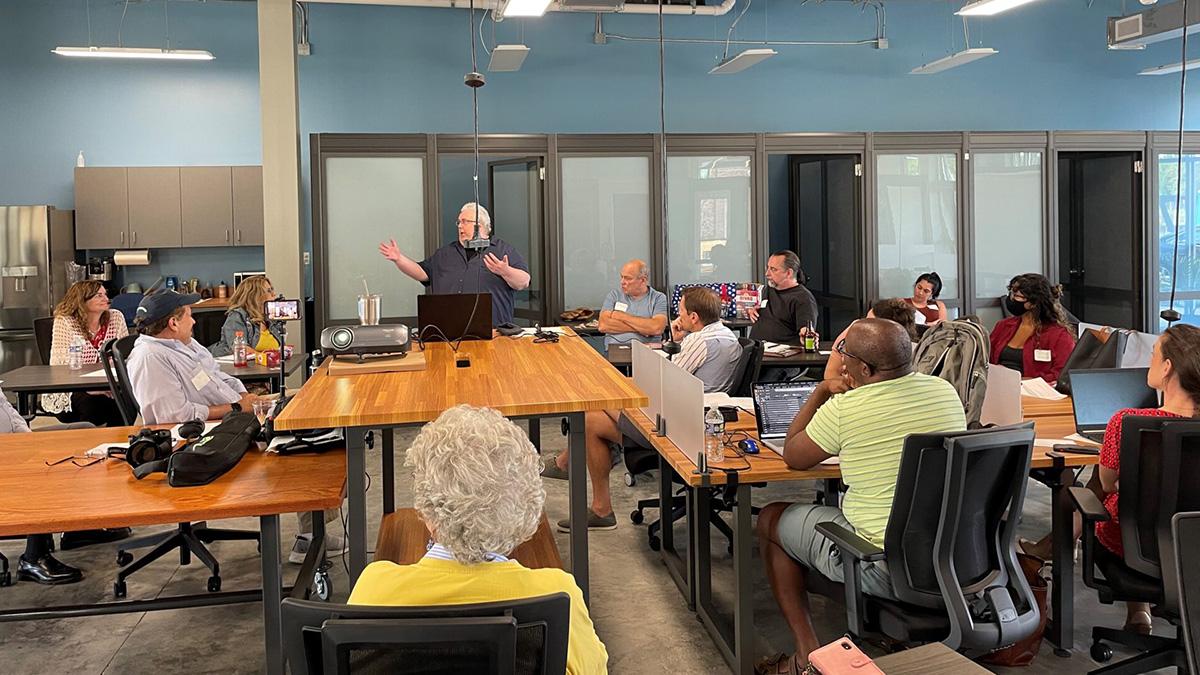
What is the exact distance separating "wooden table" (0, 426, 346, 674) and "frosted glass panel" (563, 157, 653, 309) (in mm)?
5168

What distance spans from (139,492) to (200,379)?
149cm

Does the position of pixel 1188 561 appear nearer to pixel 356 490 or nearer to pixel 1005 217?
pixel 356 490

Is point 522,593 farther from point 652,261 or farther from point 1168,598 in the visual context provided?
point 652,261

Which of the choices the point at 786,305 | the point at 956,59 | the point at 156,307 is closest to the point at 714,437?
the point at 156,307

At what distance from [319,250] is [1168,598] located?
6395 millimetres

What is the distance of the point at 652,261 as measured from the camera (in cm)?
831

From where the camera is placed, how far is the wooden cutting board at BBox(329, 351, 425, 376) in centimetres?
346

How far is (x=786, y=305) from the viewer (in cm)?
661

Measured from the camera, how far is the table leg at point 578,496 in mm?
2977

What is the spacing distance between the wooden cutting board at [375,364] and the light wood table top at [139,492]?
371mm

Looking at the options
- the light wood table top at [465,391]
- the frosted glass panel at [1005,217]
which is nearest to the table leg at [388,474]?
the light wood table top at [465,391]

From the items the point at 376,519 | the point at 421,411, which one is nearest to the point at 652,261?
the point at 376,519

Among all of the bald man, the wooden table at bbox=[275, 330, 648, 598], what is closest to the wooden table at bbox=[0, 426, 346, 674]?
the wooden table at bbox=[275, 330, 648, 598]

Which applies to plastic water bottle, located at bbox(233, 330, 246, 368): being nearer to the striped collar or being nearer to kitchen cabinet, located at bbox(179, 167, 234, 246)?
kitchen cabinet, located at bbox(179, 167, 234, 246)
